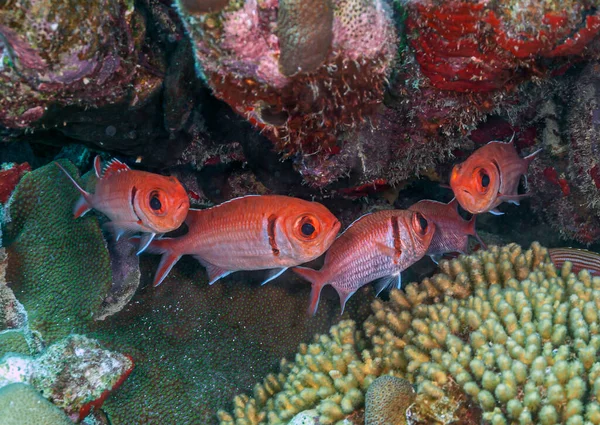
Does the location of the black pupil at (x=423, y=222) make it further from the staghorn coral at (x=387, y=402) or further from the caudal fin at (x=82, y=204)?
the caudal fin at (x=82, y=204)

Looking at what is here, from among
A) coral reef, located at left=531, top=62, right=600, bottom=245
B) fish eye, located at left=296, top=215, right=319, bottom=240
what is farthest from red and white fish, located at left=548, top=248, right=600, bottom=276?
fish eye, located at left=296, top=215, right=319, bottom=240

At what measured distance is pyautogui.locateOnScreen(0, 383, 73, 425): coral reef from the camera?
2.36 m

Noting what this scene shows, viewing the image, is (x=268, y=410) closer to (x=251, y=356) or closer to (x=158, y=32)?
(x=251, y=356)

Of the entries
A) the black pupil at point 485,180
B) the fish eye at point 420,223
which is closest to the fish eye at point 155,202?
the fish eye at point 420,223

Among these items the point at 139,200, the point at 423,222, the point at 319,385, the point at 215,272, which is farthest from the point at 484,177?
the point at 139,200

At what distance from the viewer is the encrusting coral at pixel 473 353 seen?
2248 millimetres

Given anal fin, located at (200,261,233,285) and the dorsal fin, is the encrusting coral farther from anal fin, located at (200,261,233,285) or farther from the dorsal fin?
the dorsal fin

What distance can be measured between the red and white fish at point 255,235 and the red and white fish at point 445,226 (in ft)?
4.06

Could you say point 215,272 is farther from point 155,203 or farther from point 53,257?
point 53,257

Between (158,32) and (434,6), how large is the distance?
1948 mm

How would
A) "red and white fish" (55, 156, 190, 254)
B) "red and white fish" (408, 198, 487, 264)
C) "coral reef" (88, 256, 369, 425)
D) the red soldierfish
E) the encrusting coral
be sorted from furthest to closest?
1. "red and white fish" (408, 198, 487, 264)
2. "coral reef" (88, 256, 369, 425)
3. the red soldierfish
4. "red and white fish" (55, 156, 190, 254)
5. the encrusting coral

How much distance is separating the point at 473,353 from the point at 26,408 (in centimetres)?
262

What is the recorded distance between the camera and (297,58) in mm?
2223

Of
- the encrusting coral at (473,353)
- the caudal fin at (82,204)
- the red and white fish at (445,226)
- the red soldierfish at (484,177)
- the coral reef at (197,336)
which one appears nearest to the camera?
the encrusting coral at (473,353)
